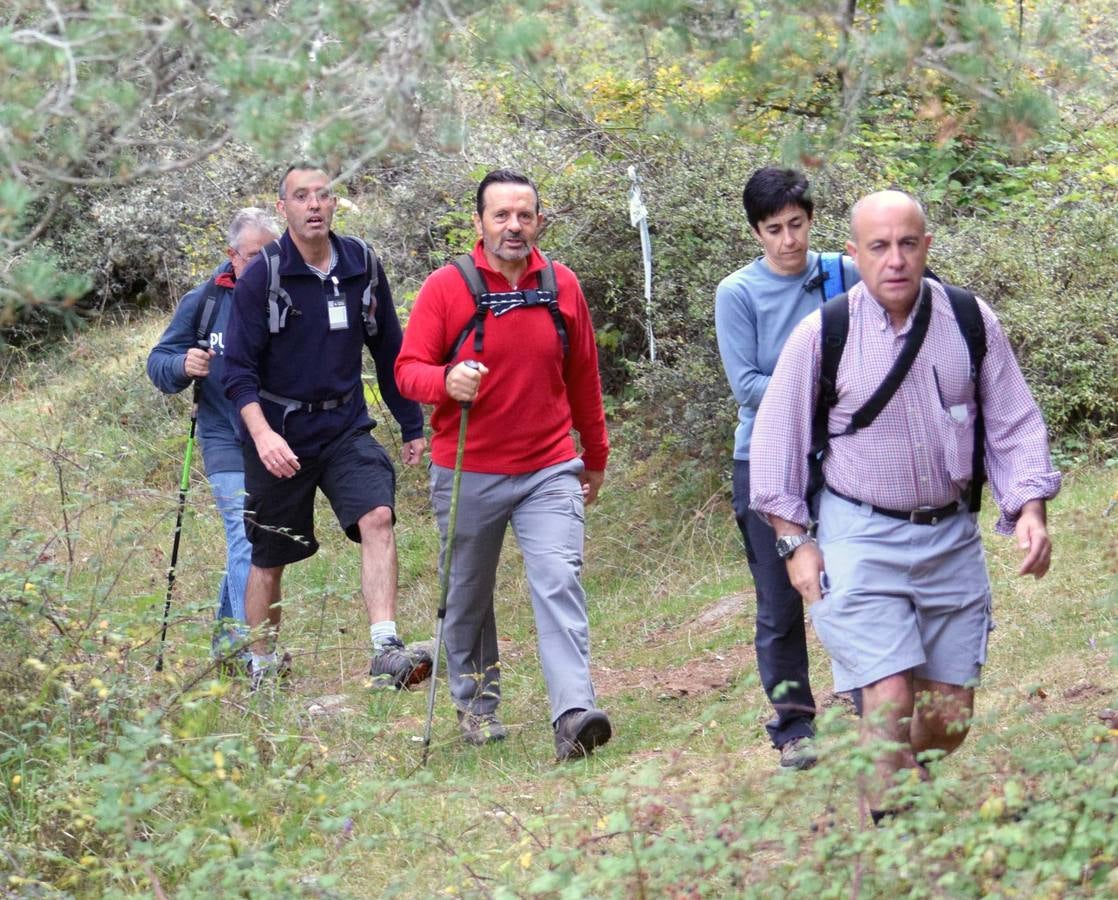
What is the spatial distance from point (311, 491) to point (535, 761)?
1797 mm

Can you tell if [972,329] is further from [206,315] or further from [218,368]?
[206,315]

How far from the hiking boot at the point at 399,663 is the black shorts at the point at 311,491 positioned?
590 mm

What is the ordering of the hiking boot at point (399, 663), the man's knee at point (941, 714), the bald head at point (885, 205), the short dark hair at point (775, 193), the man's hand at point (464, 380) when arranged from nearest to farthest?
the man's knee at point (941, 714), the bald head at point (885, 205), the short dark hair at point (775, 193), the man's hand at point (464, 380), the hiking boot at point (399, 663)

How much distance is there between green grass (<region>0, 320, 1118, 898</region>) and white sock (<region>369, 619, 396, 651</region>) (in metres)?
0.31

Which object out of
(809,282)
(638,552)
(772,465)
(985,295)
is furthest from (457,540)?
(985,295)

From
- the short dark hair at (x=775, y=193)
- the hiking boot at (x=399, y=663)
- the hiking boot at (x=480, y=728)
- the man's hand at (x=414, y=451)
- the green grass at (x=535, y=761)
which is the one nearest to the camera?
the green grass at (x=535, y=761)

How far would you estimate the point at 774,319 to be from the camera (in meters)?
5.93

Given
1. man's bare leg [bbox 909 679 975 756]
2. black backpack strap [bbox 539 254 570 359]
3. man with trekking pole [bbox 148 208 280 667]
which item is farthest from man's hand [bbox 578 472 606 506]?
man's bare leg [bbox 909 679 975 756]

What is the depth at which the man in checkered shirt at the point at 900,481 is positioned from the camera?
4.71 metres

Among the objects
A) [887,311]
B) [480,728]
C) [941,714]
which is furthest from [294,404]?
[941,714]

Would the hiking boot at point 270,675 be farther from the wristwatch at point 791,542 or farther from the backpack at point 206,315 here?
the wristwatch at point 791,542

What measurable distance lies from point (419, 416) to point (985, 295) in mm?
4483

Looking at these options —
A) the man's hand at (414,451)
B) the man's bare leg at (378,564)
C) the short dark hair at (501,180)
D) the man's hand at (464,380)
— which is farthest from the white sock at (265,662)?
the short dark hair at (501,180)

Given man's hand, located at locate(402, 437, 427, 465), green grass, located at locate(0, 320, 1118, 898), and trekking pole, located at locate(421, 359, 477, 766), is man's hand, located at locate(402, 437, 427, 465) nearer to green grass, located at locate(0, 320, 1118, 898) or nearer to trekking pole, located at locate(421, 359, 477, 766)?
trekking pole, located at locate(421, 359, 477, 766)
